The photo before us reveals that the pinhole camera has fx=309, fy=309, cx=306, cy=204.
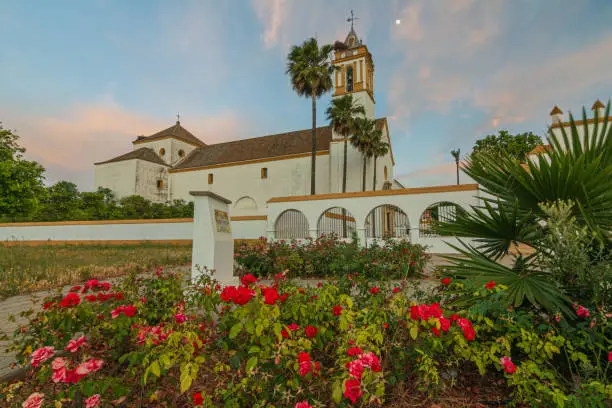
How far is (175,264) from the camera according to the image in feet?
33.1

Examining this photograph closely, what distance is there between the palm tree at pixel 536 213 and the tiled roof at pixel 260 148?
2635 centimetres

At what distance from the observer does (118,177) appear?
36000mm

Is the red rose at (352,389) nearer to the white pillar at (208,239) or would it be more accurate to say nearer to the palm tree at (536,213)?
the palm tree at (536,213)

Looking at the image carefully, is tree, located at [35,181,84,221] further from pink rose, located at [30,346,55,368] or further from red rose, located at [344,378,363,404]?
red rose, located at [344,378,363,404]

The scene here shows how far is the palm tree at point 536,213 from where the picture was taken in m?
2.28

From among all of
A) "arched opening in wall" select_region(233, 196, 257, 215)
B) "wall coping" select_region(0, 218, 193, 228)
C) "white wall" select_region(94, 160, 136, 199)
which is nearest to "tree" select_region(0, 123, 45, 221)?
"wall coping" select_region(0, 218, 193, 228)

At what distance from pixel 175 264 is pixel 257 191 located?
2150cm

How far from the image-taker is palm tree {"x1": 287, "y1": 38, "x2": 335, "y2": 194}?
22641 mm

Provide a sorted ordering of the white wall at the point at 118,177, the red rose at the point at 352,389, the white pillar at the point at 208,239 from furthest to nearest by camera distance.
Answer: the white wall at the point at 118,177 < the white pillar at the point at 208,239 < the red rose at the point at 352,389

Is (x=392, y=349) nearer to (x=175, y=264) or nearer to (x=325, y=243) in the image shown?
(x=325, y=243)

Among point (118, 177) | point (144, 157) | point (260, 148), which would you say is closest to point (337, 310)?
point (260, 148)

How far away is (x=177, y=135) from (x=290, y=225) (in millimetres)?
27944

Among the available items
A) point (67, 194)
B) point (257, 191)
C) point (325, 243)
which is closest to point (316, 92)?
point (257, 191)

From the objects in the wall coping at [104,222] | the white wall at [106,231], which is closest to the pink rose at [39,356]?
the white wall at [106,231]
